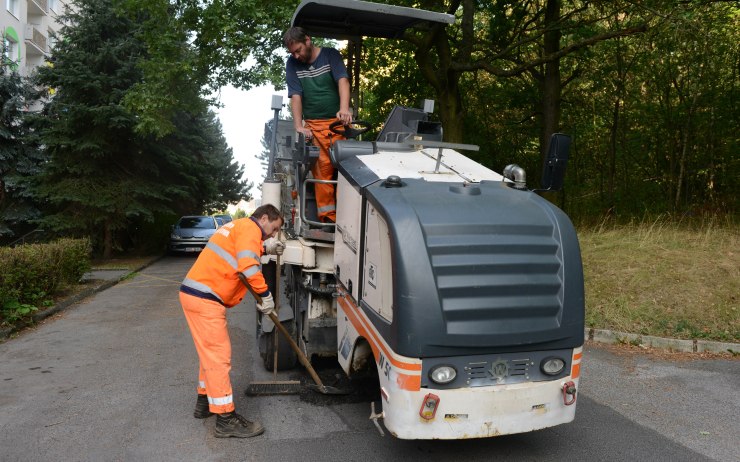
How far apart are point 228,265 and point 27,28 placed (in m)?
30.1

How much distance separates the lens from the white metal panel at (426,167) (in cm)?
457

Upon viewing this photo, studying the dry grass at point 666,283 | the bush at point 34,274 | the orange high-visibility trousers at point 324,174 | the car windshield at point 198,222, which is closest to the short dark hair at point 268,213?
the orange high-visibility trousers at point 324,174

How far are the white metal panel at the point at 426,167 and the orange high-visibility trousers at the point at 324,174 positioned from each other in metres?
0.93

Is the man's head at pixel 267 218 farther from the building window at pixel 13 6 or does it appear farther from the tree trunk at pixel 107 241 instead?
the building window at pixel 13 6

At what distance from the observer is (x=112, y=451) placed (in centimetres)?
435

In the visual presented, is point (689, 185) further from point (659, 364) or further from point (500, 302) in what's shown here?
point (500, 302)

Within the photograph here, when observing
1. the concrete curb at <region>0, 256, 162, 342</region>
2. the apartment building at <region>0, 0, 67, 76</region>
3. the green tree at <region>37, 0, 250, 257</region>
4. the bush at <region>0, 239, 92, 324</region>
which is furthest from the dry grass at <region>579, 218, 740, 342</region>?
the apartment building at <region>0, 0, 67, 76</region>

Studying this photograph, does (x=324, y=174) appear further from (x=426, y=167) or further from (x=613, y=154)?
(x=613, y=154)

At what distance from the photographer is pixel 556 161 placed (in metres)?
4.32

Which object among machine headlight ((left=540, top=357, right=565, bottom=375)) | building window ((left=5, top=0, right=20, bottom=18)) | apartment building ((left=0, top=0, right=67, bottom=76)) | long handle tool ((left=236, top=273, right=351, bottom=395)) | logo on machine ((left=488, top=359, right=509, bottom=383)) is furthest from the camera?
building window ((left=5, top=0, right=20, bottom=18))

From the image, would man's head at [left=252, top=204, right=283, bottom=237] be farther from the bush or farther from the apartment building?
the apartment building

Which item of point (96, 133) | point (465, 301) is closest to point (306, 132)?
point (465, 301)

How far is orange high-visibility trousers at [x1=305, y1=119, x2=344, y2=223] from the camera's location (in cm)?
576

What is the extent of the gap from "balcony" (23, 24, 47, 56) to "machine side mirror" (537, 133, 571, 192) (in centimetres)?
3134
